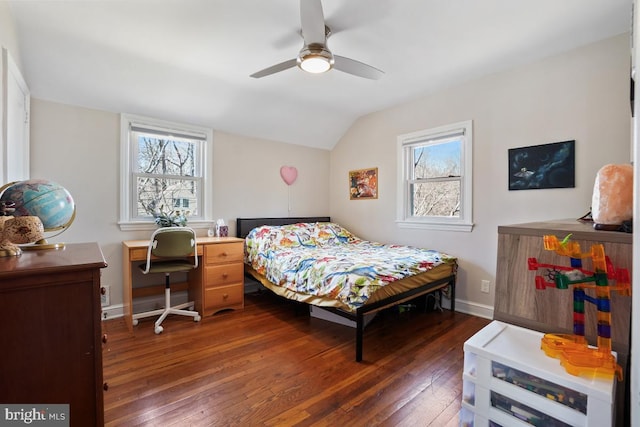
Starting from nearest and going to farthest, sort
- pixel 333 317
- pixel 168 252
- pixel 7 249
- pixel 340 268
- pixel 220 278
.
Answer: pixel 7 249 < pixel 340 268 < pixel 168 252 < pixel 333 317 < pixel 220 278

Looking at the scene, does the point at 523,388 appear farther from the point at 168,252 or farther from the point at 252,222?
the point at 252,222

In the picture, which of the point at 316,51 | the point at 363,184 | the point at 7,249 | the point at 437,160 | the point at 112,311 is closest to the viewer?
the point at 7,249

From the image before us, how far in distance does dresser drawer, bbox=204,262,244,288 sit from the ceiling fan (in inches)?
73.7

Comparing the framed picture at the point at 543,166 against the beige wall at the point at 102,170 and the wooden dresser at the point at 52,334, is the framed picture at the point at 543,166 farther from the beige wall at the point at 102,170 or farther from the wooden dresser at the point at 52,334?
the wooden dresser at the point at 52,334

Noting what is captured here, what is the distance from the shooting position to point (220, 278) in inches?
119

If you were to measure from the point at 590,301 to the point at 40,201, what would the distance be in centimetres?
223

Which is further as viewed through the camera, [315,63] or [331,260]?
[331,260]

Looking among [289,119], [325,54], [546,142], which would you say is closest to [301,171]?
[289,119]

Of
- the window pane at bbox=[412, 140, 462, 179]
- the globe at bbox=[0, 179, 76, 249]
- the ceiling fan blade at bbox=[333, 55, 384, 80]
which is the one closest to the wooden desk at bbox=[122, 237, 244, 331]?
the globe at bbox=[0, 179, 76, 249]

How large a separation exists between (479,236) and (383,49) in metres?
1.98

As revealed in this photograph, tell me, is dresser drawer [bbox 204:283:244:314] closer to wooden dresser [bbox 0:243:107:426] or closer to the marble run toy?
wooden dresser [bbox 0:243:107:426]

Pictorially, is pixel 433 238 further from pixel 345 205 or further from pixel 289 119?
pixel 289 119

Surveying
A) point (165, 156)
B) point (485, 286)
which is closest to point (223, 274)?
point (165, 156)

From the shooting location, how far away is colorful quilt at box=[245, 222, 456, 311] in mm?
2223
